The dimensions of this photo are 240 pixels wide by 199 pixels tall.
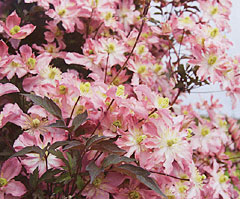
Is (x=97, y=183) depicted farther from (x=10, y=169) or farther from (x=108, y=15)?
(x=108, y=15)

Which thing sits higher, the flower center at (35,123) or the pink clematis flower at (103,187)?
the flower center at (35,123)

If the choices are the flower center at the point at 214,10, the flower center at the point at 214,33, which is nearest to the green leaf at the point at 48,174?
the flower center at the point at 214,33

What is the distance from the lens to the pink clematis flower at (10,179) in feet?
2.45

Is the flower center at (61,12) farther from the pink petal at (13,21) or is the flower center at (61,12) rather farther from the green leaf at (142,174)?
the green leaf at (142,174)

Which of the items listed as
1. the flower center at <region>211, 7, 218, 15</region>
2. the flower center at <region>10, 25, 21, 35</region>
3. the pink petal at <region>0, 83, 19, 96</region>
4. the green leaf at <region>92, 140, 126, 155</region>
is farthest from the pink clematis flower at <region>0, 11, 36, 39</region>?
the flower center at <region>211, 7, 218, 15</region>

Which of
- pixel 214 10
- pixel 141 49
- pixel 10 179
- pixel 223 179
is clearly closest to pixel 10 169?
pixel 10 179

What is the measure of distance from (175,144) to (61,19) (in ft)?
1.81

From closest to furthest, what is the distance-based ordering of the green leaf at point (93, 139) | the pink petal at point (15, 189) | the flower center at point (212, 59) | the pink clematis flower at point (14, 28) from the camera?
the green leaf at point (93, 139) → the pink petal at point (15, 189) → the pink clematis flower at point (14, 28) → the flower center at point (212, 59)

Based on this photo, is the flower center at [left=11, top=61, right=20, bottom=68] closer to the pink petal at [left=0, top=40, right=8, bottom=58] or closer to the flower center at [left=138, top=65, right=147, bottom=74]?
the pink petal at [left=0, top=40, right=8, bottom=58]

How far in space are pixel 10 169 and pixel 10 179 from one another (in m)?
0.02

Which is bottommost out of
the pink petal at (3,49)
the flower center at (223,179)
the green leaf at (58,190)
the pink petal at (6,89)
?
the flower center at (223,179)

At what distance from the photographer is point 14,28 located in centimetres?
88

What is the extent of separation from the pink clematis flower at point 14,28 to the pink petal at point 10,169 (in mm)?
312

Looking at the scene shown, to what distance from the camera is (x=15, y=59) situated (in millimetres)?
908
